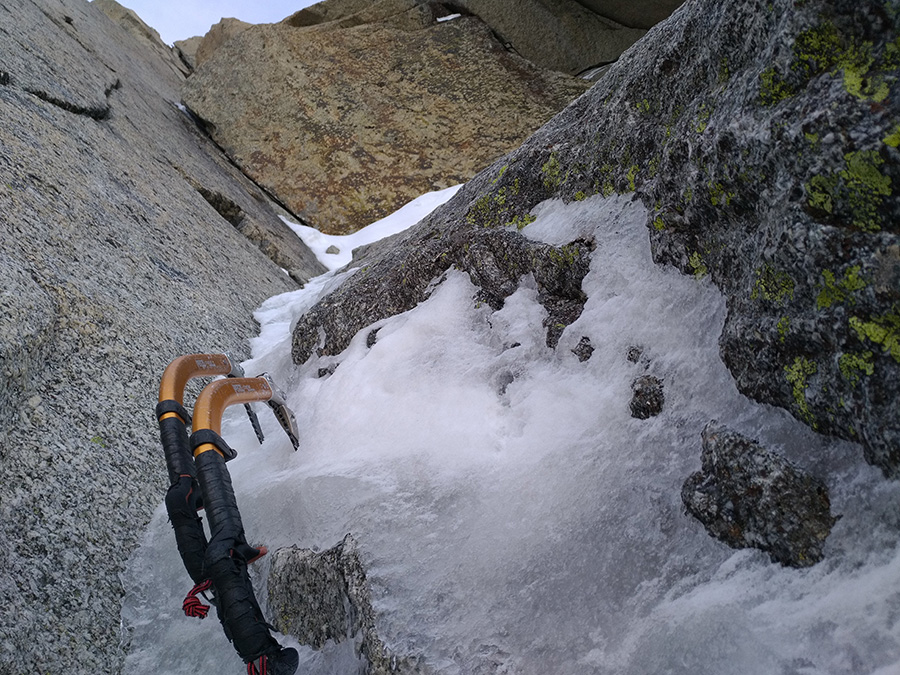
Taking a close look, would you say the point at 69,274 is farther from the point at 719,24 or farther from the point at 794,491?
the point at 794,491

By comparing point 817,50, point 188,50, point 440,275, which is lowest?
point 440,275

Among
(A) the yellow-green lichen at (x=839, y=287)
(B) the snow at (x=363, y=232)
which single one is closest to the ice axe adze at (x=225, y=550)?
(A) the yellow-green lichen at (x=839, y=287)

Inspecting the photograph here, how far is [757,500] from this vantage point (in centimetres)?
230

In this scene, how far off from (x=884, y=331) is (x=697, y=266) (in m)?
1.15

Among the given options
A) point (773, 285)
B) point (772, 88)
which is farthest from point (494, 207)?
point (773, 285)

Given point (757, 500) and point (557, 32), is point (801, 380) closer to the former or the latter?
point (757, 500)

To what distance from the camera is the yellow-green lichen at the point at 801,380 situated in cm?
232

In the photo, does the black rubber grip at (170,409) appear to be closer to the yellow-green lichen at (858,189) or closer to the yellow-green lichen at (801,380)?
the yellow-green lichen at (801,380)

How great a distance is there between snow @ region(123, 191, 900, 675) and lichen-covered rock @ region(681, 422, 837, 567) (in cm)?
6

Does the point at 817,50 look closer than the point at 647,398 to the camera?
Yes

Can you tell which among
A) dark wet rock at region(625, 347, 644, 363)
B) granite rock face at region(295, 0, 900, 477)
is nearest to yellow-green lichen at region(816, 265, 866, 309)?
granite rock face at region(295, 0, 900, 477)

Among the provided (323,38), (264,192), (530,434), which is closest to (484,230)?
(530,434)

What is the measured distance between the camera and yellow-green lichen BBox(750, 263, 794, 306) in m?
2.43

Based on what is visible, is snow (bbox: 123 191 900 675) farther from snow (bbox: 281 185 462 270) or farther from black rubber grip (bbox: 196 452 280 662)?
snow (bbox: 281 185 462 270)
